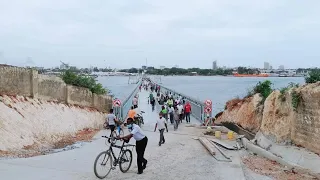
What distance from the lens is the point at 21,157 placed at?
1347 centimetres

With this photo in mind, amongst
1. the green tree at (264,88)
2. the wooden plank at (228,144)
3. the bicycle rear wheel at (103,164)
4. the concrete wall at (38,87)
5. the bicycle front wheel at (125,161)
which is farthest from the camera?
the green tree at (264,88)

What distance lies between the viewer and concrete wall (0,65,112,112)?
1788cm

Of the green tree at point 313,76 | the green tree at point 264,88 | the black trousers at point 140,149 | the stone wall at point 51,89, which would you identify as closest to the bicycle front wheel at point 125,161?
the black trousers at point 140,149

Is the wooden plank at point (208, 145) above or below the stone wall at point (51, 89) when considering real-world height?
below

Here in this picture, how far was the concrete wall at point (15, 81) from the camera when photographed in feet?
57.9

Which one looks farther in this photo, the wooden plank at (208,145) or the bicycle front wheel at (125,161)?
the wooden plank at (208,145)

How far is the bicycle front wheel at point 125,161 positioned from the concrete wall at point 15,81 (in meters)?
8.34

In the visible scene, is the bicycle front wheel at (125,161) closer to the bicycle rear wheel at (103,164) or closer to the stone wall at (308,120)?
the bicycle rear wheel at (103,164)

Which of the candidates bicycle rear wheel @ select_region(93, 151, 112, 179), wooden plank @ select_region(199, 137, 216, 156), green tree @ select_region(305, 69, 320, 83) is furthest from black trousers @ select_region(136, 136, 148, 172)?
green tree @ select_region(305, 69, 320, 83)

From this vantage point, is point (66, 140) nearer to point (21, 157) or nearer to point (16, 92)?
point (16, 92)

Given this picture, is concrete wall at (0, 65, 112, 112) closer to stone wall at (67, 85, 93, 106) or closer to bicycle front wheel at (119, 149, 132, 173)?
stone wall at (67, 85, 93, 106)

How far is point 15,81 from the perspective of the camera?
1848 centimetres

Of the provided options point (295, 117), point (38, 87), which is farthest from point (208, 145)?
point (38, 87)

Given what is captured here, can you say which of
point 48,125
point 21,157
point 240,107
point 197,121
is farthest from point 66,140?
point 240,107
